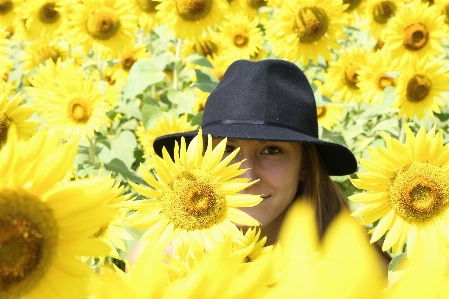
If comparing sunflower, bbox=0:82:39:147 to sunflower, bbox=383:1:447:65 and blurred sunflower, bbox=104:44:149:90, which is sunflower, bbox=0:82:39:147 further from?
sunflower, bbox=383:1:447:65

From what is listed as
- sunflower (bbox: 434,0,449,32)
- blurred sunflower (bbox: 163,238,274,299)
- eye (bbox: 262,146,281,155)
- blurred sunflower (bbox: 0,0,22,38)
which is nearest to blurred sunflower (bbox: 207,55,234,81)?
sunflower (bbox: 434,0,449,32)

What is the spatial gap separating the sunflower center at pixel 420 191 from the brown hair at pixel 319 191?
2.32ft

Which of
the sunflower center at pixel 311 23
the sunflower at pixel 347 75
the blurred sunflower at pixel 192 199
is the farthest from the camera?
the sunflower at pixel 347 75

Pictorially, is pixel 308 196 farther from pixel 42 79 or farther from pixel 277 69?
pixel 42 79

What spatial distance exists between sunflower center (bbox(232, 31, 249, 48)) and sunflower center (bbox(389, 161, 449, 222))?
3.31 metres

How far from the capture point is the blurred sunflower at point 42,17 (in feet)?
13.0

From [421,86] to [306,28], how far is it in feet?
2.53

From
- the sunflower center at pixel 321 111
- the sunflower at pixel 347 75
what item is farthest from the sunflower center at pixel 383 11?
the sunflower center at pixel 321 111

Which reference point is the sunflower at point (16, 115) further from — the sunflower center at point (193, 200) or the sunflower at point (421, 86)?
the sunflower at point (421, 86)

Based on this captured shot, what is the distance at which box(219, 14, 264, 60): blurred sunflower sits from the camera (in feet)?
15.1

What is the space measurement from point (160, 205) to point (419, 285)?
3.59 ft

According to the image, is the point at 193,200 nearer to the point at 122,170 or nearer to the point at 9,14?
the point at 122,170

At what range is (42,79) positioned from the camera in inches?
119

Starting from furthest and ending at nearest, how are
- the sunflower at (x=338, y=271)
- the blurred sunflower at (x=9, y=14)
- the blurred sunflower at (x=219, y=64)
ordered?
the blurred sunflower at (x=9, y=14) → the blurred sunflower at (x=219, y=64) → the sunflower at (x=338, y=271)
